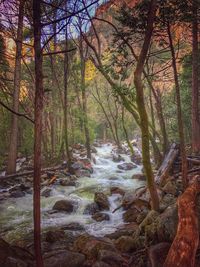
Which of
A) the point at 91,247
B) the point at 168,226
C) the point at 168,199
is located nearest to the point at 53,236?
the point at 91,247

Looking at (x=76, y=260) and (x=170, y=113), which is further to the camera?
(x=170, y=113)

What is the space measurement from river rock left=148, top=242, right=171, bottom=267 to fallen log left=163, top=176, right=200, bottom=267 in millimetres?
558

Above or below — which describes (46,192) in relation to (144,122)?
below

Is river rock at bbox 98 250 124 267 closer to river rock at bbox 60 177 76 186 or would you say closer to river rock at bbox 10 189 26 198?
river rock at bbox 10 189 26 198

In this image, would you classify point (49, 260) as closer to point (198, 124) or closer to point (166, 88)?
point (198, 124)

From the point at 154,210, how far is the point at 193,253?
3.17 m

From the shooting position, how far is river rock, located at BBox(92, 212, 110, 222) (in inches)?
335

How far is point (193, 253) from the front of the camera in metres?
3.78

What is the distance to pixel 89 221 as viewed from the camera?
853 centimetres

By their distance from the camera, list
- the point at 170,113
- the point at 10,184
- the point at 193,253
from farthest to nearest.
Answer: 1. the point at 170,113
2. the point at 10,184
3. the point at 193,253

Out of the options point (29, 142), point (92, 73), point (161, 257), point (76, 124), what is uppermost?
point (92, 73)

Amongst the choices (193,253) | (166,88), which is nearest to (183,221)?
(193,253)

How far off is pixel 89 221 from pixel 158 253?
4.15 meters

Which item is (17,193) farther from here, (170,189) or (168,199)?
(168,199)
